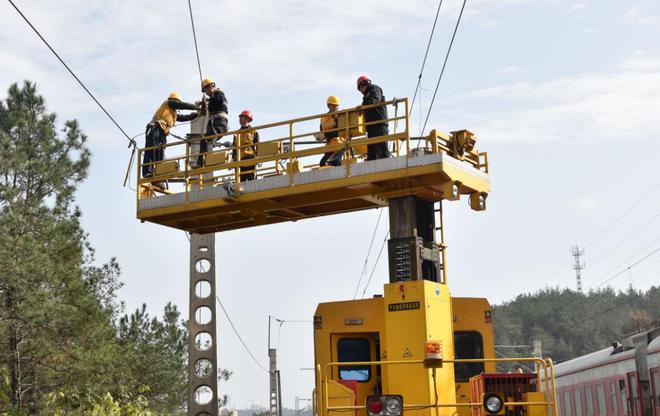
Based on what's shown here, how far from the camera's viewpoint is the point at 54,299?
90.8 feet

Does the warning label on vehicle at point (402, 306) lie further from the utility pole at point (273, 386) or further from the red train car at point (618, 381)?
the utility pole at point (273, 386)

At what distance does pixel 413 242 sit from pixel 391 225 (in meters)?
0.65

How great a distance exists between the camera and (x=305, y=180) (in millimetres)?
14781

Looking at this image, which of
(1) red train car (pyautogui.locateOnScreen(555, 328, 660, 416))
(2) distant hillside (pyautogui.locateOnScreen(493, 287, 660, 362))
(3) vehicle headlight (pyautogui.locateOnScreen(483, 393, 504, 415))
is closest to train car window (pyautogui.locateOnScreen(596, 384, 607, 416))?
(1) red train car (pyautogui.locateOnScreen(555, 328, 660, 416))

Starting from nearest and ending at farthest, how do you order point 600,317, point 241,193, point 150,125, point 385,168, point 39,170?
1. point 385,168
2. point 241,193
3. point 150,125
4. point 39,170
5. point 600,317

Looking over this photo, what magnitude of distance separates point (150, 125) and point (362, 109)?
4.85 metres

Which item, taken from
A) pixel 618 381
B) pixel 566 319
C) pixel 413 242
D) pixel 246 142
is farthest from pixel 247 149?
pixel 566 319

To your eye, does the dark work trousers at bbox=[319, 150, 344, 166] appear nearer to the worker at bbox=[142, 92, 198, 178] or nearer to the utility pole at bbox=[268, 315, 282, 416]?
the worker at bbox=[142, 92, 198, 178]

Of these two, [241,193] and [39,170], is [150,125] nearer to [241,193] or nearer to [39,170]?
[241,193]

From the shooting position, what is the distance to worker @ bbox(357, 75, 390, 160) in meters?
14.7

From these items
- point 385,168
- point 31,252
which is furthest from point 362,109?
point 31,252

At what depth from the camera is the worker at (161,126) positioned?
56.2ft

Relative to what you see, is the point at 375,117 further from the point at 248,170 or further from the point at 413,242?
the point at 248,170

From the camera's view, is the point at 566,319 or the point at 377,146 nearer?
the point at 377,146
